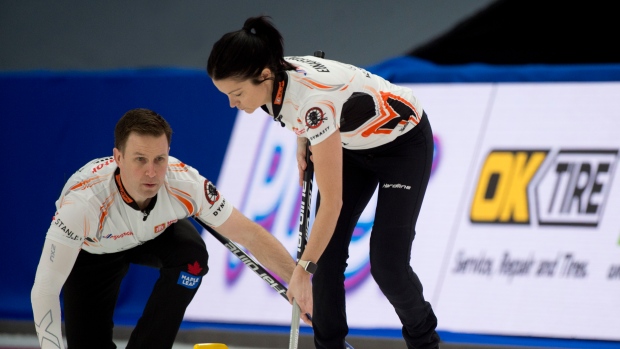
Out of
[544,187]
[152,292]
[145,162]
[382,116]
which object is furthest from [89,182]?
[544,187]

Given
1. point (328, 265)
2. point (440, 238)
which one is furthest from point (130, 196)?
point (440, 238)

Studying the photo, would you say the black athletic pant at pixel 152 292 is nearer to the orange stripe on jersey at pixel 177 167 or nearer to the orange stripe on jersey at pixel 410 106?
the orange stripe on jersey at pixel 177 167

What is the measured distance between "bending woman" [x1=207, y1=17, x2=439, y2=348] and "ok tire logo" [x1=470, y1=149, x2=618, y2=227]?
140cm

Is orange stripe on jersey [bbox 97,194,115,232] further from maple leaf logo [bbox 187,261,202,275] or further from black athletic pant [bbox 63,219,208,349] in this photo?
maple leaf logo [bbox 187,261,202,275]

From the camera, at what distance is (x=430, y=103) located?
16.4ft

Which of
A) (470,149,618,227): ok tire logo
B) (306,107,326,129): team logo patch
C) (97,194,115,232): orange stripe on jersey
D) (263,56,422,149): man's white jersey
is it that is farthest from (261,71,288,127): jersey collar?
(470,149,618,227): ok tire logo

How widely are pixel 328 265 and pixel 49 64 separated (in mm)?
4633

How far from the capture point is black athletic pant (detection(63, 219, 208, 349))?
3.49 m

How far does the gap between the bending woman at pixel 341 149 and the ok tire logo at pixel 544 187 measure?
140 cm

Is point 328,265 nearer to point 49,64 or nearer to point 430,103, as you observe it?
point 430,103

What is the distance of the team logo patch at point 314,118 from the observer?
2955 millimetres

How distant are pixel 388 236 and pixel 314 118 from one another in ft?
2.00

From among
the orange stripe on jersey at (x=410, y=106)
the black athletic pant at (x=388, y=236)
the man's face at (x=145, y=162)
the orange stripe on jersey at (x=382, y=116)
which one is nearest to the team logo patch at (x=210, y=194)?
the man's face at (x=145, y=162)

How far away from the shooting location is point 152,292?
3535 mm
